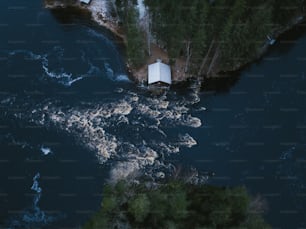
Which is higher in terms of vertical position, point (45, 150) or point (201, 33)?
point (201, 33)

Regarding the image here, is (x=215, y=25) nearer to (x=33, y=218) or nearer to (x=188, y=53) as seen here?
(x=188, y=53)

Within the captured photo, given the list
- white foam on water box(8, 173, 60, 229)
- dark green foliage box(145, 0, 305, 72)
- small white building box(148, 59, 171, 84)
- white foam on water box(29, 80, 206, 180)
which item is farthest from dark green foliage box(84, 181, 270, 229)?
dark green foliage box(145, 0, 305, 72)

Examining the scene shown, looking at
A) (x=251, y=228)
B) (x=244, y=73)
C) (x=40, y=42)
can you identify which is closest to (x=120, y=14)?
(x=40, y=42)

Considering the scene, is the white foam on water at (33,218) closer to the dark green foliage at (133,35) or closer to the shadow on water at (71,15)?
the dark green foliage at (133,35)

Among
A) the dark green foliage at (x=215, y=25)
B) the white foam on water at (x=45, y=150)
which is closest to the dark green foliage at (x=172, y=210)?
the white foam on water at (x=45, y=150)

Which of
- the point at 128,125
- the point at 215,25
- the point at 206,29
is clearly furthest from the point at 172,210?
the point at 215,25

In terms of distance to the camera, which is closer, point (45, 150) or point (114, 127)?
point (45, 150)

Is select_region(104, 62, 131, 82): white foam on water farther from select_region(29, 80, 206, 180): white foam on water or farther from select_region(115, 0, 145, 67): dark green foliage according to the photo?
select_region(115, 0, 145, 67): dark green foliage
